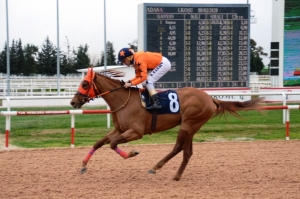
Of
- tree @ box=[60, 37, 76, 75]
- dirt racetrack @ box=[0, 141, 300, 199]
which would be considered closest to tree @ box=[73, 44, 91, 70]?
tree @ box=[60, 37, 76, 75]

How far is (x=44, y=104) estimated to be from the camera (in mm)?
21469

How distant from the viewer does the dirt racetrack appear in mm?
6072

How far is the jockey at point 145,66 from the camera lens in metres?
7.05

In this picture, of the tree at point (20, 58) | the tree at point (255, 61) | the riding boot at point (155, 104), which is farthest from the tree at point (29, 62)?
the riding boot at point (155, 104)

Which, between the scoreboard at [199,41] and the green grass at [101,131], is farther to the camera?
the scoreboard at [199,41]

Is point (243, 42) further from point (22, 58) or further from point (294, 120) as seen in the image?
point (22, 58)

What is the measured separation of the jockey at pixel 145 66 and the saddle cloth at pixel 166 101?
2.9 inches

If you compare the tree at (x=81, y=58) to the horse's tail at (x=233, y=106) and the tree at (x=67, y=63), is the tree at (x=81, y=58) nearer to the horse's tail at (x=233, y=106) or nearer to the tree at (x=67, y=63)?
the tree at (x=67, y=63)

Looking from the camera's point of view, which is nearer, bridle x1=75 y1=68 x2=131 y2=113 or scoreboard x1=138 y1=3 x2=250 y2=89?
bridle x1=75 y1=68 x2=131 y2=113

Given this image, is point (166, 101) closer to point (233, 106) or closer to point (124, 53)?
point (124, 53)

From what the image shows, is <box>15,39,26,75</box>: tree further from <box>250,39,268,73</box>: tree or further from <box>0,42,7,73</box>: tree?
<box>250,39,268,73</box>: tree

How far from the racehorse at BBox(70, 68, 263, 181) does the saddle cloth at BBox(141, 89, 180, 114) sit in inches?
0.8

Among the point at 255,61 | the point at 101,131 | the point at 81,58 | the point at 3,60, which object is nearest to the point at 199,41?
the point at 101,131

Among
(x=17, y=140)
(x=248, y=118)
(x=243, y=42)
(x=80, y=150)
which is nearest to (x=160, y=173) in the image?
(x=80, y=150)
